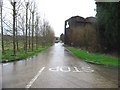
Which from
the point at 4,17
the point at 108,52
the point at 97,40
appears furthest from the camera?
the point at 97,40

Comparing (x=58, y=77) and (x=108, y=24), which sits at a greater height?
(x=108, y=24)

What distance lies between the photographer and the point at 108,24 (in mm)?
30516

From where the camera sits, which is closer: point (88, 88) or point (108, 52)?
point (88, 88)

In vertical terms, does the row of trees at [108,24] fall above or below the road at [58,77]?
above

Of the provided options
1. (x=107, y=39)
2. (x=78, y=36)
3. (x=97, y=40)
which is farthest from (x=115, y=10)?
(x=78, y=36)

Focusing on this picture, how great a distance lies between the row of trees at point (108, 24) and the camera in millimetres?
27078

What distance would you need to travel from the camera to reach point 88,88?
1055cm

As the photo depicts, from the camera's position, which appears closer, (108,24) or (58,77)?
(58,77)

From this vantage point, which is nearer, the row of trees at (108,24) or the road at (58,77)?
the road at (58,77)

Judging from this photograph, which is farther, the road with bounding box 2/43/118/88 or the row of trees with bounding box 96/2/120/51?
the row of trees with bounding box 96/2/120/51

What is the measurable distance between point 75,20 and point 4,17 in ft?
237

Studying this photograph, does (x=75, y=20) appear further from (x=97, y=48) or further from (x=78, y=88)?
(x=78, y=88)

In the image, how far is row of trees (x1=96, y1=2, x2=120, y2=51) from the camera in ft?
88.8

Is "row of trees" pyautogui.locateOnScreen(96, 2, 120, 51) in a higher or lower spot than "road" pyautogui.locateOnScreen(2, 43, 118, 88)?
higher
